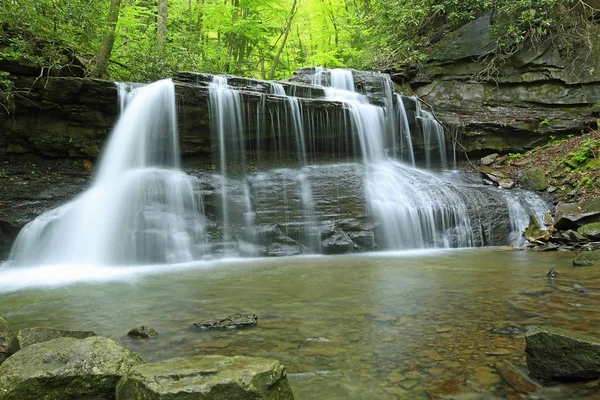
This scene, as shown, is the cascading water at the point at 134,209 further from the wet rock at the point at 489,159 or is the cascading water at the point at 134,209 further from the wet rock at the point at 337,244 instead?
the wet rock at the point at 489,159

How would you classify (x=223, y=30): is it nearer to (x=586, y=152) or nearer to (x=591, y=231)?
(x=586, y=152)

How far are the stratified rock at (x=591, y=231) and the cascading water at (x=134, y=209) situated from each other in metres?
7.61

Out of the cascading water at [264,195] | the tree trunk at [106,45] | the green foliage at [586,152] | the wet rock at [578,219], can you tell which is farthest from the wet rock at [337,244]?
the tree trunk at [106,45]

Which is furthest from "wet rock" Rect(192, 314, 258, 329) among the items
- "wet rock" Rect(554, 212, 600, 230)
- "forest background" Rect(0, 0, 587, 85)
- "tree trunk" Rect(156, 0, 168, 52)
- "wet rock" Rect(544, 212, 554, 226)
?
"tree trunk" Rect(156, 0, 168, 52)

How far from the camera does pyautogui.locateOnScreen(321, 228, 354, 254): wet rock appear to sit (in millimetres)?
8570

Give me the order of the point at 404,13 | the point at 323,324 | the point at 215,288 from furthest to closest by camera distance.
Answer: the point at 404,13 < the point at 215,288 < the point at 323,324

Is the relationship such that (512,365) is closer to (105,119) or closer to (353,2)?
(105,119)

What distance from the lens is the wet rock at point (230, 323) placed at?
10.9 ft

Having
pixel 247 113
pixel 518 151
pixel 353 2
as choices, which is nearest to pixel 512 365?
pixel 247 113

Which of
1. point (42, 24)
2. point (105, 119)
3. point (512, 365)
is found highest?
point (42, 24)

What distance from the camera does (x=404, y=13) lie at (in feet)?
53.6

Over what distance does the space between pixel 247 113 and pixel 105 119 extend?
3.66 m

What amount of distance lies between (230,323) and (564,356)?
233 centimetres

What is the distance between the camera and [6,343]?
8.18 ft
